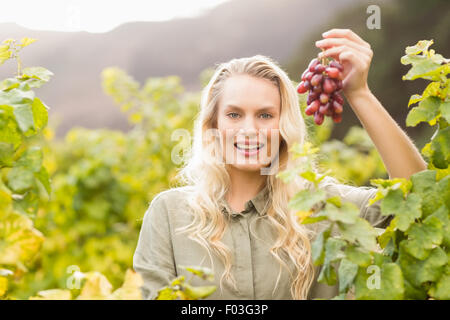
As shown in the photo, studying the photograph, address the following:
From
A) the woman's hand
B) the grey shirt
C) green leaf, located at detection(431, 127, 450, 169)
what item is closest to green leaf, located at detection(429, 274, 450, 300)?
green leaf, located at detection(431, 127, 450, 169)

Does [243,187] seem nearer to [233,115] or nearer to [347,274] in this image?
[233,115]

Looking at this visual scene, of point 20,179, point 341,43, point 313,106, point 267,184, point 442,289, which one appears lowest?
point 442,289

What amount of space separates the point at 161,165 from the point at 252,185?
225 centimetres

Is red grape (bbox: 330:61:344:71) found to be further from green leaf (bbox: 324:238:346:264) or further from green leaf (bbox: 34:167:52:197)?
green leaf (bbox: 34:167:52:197)

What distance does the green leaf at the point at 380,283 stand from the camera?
0.84m

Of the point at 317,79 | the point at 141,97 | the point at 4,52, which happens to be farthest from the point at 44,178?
the point at 141,97

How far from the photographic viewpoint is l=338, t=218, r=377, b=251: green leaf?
0.81m

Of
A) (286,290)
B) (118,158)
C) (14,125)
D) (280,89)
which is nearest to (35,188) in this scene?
(14,125)

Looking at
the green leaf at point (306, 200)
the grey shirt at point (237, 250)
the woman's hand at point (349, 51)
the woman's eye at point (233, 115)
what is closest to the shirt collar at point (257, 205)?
the grey shirt at point (237, 250)

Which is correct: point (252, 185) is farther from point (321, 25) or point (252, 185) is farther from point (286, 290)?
point (321, 25)

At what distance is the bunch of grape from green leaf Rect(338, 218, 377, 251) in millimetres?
461

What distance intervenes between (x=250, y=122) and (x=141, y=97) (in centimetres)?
276

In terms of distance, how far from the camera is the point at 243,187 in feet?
5.31
